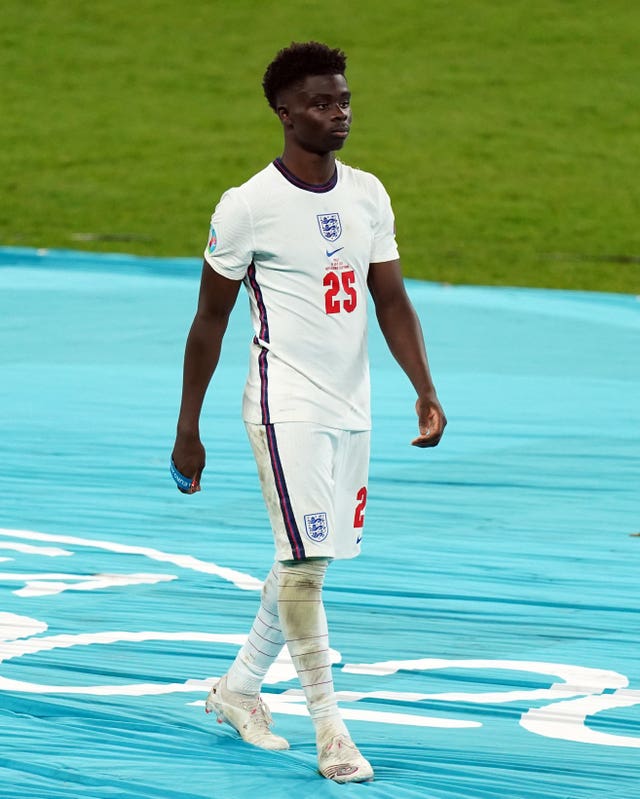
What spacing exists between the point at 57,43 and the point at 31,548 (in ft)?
88.4

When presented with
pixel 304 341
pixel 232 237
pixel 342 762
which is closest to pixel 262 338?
pixel 304 341

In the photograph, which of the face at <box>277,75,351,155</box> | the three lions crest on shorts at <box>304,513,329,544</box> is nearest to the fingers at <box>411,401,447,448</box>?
the three lions crest on shorts at <box>304,513,329,544</box>

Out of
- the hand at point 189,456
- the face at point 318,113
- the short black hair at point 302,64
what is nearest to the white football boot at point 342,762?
the hand at point 189,456

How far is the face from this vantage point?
4348mm

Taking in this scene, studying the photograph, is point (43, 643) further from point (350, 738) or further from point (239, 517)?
point (239, 517)

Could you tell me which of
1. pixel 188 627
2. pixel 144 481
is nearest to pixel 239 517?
pixel 144 481

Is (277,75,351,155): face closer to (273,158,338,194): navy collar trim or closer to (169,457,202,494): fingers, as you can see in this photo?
(273,158,338,194): navy collar trim

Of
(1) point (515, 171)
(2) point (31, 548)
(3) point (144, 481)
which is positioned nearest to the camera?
(2) point (31, 548)

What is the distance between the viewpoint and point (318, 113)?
4352 mm

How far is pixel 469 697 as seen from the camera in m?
4.91

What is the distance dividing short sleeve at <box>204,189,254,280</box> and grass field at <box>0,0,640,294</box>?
13.2 m

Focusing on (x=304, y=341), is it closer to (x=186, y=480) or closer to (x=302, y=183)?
(x=302, y=183)

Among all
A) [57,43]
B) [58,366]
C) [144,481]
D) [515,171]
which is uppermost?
[57,43]

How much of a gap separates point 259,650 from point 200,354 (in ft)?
2.76
